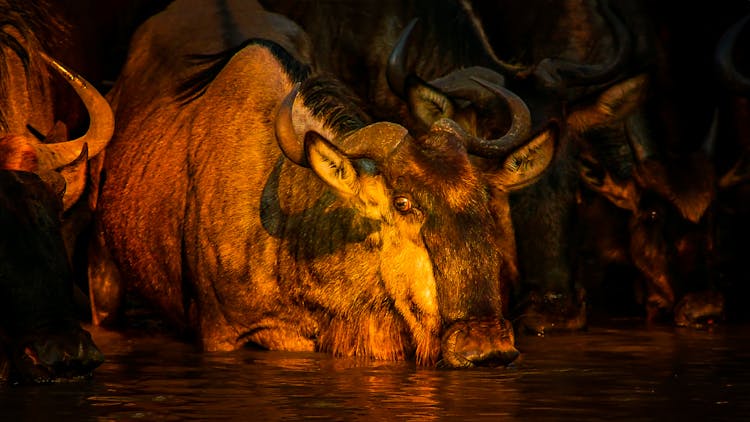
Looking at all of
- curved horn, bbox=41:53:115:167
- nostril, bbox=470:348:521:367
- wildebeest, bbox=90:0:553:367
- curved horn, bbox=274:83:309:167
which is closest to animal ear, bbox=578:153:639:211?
wildebeest, bbox=90:0:553:367

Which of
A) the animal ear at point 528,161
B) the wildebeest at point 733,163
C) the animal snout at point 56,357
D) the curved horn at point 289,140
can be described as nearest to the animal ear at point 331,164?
the curved horn at point 289,140

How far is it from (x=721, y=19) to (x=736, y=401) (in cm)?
747

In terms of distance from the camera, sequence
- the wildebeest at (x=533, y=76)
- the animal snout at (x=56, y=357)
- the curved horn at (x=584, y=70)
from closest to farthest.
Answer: the animal snout at (x=56, y=357) < the wildebeest at (x=533, y=76) < the curved horn at (x=584, y=70)

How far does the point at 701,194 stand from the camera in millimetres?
13375

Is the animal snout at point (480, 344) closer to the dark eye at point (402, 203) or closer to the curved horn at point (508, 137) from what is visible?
the dark eye at point (402, 203)

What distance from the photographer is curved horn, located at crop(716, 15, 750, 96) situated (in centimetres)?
1395

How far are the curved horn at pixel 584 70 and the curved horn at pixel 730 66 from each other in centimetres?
91

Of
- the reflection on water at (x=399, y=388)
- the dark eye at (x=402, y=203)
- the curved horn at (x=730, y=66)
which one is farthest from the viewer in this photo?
the curved horn at (x=730, y=66)

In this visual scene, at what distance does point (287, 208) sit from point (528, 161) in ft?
5.00

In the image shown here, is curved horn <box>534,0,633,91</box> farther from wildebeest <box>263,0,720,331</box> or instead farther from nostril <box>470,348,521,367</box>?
nostril <box>470,348,521,367</box>

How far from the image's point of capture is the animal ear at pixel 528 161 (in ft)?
35.3

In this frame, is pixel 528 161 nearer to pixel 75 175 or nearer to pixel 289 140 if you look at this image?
pixel 289 140

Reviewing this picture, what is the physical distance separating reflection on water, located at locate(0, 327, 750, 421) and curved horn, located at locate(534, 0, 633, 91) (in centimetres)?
247

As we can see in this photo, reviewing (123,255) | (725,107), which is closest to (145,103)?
(123,255)
